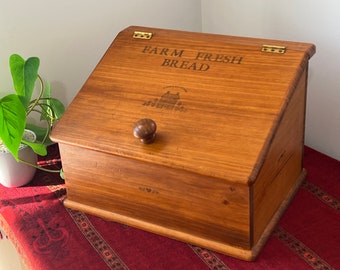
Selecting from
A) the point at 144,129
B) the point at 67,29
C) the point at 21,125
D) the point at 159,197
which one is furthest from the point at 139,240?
the point at 67,29

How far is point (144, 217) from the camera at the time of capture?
134cm

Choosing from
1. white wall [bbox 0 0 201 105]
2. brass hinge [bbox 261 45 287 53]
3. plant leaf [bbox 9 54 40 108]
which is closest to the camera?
brass hinge [bbox 261 45 287 53]

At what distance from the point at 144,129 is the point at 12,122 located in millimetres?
355

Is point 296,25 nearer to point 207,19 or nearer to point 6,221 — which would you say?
point 207,19

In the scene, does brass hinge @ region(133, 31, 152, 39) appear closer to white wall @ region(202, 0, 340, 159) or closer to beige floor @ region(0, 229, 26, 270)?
white wall @ region(202, 0, 340, 159)

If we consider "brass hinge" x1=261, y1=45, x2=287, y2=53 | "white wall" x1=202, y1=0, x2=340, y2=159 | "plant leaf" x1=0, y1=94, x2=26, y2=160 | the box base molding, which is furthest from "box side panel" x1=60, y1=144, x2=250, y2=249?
"white wall" x1=202, y1=0, x2=340, y2=159

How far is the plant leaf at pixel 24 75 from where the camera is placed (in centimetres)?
144

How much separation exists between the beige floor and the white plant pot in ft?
0.50

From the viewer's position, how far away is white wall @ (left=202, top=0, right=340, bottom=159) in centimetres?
153

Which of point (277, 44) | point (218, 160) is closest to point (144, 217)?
point (218, 160)

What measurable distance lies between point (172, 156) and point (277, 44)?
0.40 metres

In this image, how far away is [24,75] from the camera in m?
1.44

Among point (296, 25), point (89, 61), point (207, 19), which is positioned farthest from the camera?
point (207, 19)

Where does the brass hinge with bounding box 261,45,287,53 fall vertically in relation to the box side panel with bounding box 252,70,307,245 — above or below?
above
